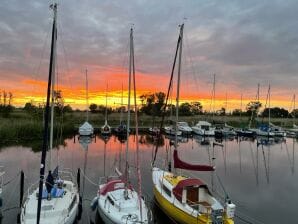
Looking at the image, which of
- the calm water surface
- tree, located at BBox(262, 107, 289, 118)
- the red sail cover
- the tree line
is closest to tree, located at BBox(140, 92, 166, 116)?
the tree line

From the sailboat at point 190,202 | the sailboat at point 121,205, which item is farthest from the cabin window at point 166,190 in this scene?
the sailboat at point 121,205

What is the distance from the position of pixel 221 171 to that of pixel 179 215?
22413mm

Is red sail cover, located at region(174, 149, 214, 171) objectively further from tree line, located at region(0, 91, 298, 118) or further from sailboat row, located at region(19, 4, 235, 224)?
tree line, located at region(0, 91, 298, 118)

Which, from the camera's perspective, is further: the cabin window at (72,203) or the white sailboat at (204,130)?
the white sailboat at (204,130)

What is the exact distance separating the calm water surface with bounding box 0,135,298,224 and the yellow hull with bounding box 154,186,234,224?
41.7 inches

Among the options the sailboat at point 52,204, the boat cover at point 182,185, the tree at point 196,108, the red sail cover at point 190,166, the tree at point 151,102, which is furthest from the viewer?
the tree at point 196,108

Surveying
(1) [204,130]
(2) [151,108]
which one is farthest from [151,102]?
(1) [204,130]

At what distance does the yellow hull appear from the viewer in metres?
18.1

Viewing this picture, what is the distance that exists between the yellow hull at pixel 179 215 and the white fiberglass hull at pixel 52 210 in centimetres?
592

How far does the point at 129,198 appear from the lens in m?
20.2

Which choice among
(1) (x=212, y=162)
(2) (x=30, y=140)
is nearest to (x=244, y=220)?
(1) (x=212, y=162)

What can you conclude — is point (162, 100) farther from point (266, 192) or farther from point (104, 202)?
point (104, 202)

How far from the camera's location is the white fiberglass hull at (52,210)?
17.6m

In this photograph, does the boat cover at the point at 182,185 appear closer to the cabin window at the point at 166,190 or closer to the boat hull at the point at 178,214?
the boat hull at the point at 178,214
